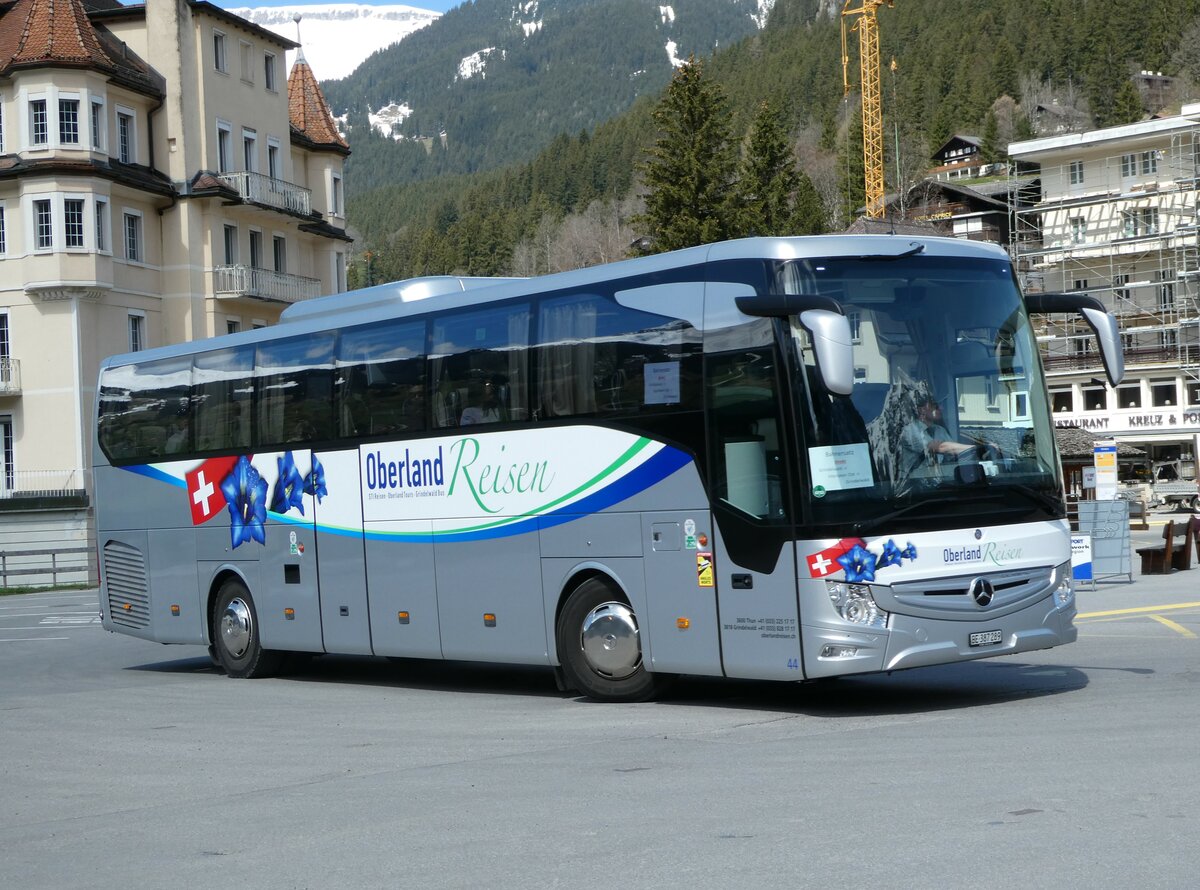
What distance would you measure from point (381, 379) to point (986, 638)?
679cm

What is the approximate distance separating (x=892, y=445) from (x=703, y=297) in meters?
1.99

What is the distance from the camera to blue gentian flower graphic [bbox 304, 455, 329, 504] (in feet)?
56.4

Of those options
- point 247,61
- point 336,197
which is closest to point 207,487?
point 247,61

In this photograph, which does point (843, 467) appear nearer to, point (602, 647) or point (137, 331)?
point (602, 647)

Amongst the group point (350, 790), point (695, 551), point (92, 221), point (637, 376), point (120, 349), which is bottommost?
point (350, 790)

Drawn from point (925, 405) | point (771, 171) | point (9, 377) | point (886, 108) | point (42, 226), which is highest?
point (886, 108)

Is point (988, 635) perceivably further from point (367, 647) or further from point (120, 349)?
point (120, 349)

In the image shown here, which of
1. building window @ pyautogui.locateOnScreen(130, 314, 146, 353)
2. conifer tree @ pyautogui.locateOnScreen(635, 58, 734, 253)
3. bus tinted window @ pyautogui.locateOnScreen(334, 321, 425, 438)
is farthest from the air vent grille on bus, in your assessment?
conifer tree @ pyautogui.locateOnScreen(635, 58, 734, 253)

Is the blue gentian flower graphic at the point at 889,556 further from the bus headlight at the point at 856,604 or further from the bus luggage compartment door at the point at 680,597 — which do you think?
the bus luggage compartment door at the point at 680,597

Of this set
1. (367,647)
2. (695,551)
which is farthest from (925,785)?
(367,647)

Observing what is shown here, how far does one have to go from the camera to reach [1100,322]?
514 inches

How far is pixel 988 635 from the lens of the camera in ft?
41.1

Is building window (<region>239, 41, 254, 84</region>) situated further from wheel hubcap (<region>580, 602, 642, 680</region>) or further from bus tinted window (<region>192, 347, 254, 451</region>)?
wheel hubcap (<region>580, 602, 642, 680</region>)

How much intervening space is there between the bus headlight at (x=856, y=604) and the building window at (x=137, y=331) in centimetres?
4449
